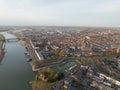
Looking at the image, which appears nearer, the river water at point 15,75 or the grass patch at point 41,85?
the grass patch at point 41,85

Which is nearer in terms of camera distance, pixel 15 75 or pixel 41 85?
pixel 41 85

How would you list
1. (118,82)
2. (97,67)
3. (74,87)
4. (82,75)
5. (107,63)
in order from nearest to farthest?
(74,87), (118,82), (82,75), (97,67), (107,63)

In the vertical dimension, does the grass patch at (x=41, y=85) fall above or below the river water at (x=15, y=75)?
above

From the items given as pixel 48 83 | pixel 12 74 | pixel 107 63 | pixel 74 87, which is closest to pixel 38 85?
pixel 48 83

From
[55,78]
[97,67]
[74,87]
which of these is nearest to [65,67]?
[97,67]

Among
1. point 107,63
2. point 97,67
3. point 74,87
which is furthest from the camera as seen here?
point 107,63

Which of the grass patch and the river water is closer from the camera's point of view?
the grass patch

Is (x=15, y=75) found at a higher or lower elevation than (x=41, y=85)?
lower

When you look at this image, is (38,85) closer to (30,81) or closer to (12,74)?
(30,81)

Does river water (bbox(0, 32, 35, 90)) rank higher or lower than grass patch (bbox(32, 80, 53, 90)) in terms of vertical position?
lower

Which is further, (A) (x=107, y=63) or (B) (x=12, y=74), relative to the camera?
(A) (x=107, y=63)

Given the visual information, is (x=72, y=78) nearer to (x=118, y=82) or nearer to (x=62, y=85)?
(x=62, y=85)
